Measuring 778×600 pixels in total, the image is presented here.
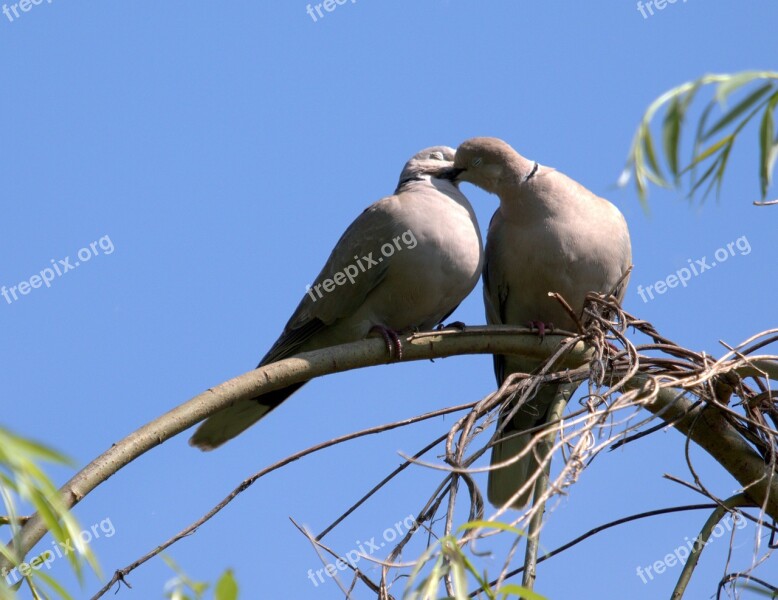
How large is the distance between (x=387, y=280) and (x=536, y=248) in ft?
1.97

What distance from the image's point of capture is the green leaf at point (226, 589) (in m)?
1.35

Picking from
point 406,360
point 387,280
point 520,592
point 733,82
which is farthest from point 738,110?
point 387,280

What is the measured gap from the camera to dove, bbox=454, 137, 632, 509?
4074mm

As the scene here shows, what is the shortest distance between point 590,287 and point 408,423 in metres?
1.53

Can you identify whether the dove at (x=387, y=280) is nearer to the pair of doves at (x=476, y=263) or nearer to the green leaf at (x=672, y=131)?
the pair of doves at (x=476, y=263)

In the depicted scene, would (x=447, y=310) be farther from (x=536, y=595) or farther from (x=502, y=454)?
(x=536, y=595)

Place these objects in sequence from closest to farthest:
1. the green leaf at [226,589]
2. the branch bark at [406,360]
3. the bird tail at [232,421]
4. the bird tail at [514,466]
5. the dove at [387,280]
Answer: the green leaf at [226,589] → the branch bark at [406,360] → the bird tail at [232,421] → the dove at [387,280] → the bird tail at [514,466]

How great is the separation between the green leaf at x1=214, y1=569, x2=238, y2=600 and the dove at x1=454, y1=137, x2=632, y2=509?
8.71ft

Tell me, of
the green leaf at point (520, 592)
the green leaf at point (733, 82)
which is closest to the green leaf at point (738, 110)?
the green leaf at point (733, 82)

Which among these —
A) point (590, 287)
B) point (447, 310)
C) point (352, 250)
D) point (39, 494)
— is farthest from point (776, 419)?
point (39, 494)

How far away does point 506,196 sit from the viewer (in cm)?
429

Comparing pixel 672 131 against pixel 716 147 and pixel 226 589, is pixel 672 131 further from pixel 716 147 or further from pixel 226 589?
pixel 226 589

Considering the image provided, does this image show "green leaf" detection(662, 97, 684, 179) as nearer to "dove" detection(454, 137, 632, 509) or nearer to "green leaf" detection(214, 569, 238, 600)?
"green leaf" detection(214, 569, 238, 600)

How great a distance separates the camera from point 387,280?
410 cm
